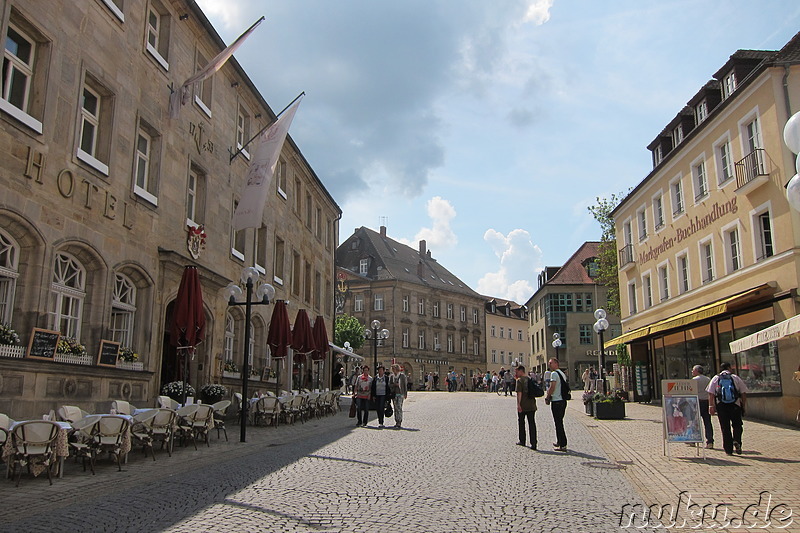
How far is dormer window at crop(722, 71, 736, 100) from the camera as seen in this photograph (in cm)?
2209

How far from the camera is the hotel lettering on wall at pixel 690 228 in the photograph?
71.0 feet

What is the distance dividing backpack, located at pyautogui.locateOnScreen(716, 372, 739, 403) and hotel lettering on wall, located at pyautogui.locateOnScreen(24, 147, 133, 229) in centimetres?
1238

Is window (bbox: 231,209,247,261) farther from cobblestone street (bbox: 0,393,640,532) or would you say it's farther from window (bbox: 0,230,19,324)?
window (bbox: 0,230,19,324)

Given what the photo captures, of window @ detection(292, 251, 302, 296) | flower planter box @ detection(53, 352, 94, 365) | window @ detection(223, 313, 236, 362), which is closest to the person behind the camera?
flower planter box @ detection(53, 352, 94, 365)

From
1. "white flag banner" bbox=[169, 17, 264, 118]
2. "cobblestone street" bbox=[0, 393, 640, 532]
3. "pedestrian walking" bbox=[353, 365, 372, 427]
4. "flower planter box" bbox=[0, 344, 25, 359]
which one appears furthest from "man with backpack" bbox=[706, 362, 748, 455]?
"white flag banner" bbox=[169, 17, 264, 118]

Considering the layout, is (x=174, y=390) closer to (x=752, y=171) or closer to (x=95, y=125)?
(x=95, y=125)

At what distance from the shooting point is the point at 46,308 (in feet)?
39.7

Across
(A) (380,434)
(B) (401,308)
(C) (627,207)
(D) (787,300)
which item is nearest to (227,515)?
(A) (380,434)

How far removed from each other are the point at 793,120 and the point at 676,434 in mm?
6334

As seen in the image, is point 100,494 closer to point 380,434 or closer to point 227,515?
point 227,515

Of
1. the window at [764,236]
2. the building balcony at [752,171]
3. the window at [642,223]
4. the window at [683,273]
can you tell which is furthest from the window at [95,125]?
the window at [642,223]

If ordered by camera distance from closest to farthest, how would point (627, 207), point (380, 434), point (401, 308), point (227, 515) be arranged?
point (227, 515) → point (380, 434) → point (627, 207) → point (401, 308)

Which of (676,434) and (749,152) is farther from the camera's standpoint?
Result: (749,152)

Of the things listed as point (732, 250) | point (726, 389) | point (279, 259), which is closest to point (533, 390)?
point (726, 389)
